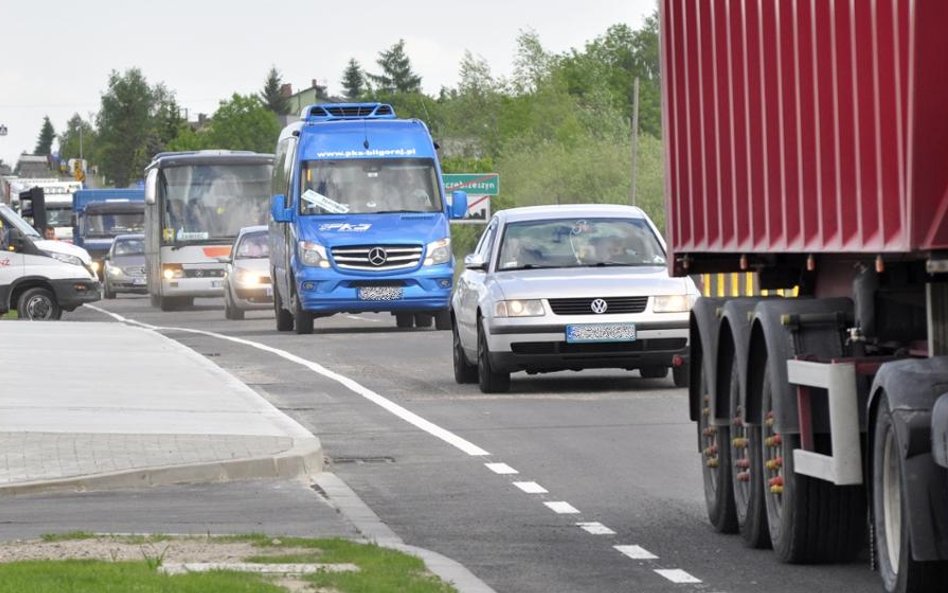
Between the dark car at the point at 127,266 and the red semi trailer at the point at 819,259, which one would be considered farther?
the dark car at the point at 127,266

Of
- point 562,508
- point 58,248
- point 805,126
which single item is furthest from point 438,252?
point 805,126

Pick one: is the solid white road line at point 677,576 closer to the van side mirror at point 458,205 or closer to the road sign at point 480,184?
the van side mirror at point 458,205

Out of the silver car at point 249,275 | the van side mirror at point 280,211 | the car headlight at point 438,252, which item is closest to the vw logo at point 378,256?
the car headlight at point 438,252

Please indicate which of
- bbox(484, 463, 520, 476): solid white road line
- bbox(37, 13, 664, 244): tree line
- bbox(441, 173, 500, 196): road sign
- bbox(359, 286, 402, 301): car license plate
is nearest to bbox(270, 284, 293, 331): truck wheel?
bbox(359, 286, 402, 301): car license plate

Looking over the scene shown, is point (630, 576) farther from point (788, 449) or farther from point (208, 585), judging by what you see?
point (208, 585)

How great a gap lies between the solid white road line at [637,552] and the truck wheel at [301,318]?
2482 cm

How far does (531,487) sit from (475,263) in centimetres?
829

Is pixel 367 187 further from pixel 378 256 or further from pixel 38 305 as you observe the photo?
pixel 38 305

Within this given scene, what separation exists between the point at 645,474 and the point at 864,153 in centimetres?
601

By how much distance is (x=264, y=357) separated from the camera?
97.4ft

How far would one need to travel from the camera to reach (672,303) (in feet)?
70.8

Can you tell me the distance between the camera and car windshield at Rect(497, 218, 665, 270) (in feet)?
73.6

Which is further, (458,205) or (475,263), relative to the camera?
(458,205)

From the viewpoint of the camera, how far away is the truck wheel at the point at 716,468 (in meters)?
11.6
